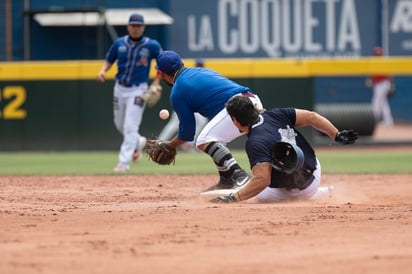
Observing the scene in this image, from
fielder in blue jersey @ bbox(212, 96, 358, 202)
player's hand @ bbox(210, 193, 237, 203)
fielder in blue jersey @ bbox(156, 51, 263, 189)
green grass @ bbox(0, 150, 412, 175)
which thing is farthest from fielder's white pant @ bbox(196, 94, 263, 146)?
green grass @ bbox(0, 150, 412, 175)

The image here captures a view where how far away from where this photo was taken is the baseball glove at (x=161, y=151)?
10594 mm

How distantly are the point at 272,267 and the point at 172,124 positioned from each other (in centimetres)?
1280

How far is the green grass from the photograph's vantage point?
14.7 metres

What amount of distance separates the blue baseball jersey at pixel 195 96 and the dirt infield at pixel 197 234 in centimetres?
81

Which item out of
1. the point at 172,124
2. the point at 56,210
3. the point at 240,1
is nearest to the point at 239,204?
the point at 56,210

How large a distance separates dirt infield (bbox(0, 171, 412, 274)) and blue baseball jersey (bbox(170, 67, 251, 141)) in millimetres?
806

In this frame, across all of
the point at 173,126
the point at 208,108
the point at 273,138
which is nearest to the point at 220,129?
the point at 208,108

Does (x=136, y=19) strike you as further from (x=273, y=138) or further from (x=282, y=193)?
(x=273, y=138)

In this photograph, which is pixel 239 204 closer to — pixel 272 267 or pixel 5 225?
pixel 5 225

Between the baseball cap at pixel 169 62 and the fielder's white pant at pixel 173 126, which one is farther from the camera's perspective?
the fielder's white pant at pixel 173 126

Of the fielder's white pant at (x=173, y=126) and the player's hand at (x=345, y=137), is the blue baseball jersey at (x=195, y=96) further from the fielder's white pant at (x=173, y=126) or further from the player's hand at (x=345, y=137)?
the fielder's white pant at (x=173, y=126)

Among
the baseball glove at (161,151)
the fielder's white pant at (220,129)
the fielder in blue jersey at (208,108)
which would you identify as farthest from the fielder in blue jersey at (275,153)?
the baseball glove at (161,151)

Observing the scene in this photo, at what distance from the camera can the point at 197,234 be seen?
718cm

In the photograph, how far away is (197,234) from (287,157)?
2.11 meters
